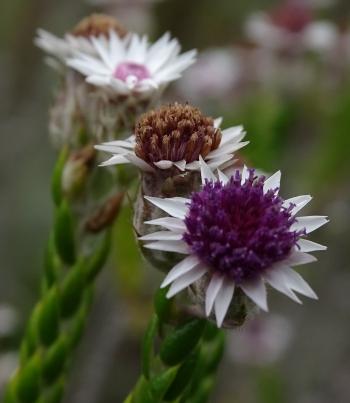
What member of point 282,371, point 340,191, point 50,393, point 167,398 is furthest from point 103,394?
point 167,398

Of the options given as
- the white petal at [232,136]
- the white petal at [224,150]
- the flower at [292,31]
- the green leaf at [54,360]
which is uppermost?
the flower at [292,31]

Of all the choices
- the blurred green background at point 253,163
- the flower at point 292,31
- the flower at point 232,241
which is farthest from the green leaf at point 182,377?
the flower at point 292,31

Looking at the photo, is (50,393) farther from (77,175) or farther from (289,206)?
(289,206)

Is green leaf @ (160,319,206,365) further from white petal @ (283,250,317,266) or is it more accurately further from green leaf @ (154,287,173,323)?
white petal @ (283,250,317,266)

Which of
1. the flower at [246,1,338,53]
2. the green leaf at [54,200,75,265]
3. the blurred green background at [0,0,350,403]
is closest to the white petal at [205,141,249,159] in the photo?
the green leaf at [54,200,75,265]

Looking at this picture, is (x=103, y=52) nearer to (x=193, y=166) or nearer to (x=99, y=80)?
(x=99, y=80)

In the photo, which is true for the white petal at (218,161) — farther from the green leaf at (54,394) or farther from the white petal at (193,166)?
the green leaf at (54,394)
